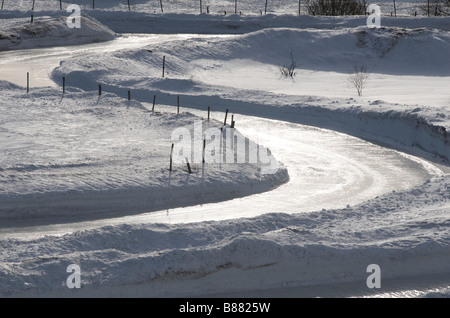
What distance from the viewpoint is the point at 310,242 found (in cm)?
935

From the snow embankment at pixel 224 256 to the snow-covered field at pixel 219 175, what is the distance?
17 mm

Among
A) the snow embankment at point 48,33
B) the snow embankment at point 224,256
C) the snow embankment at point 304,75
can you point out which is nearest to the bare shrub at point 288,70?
the snow embankment at point 304,75

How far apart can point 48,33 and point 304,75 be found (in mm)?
11956

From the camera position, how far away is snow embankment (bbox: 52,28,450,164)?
17.9 m

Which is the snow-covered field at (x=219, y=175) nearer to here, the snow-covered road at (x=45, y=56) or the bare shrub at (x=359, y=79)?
the bare shrub at (x=359, y=79)

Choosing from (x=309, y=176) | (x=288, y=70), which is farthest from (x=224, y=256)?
(x=288, y=70)

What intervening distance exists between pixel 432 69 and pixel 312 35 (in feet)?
16.4

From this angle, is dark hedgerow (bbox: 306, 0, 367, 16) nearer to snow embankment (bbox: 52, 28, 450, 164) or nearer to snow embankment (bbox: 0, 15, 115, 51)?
snow embankment (bbox: 52, 28, 450, 164)

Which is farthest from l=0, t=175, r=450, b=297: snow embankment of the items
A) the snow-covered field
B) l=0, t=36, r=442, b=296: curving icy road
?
l=0, t=36, r=442, b=296: curving icy road

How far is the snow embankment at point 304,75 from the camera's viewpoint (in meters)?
17.9

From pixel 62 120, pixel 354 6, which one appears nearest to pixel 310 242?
pixel 62 120

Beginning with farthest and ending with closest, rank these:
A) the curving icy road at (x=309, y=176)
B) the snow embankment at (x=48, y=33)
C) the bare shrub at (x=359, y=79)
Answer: the snow embankment at (x=48, y=33)
the bare shrub at (x=359, y=79)
the curving icy road at (x=309, y=176)

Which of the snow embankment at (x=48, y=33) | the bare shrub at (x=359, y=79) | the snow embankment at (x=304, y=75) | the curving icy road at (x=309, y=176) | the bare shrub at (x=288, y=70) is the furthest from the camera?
the snow embankment at (x=48, y=33)
